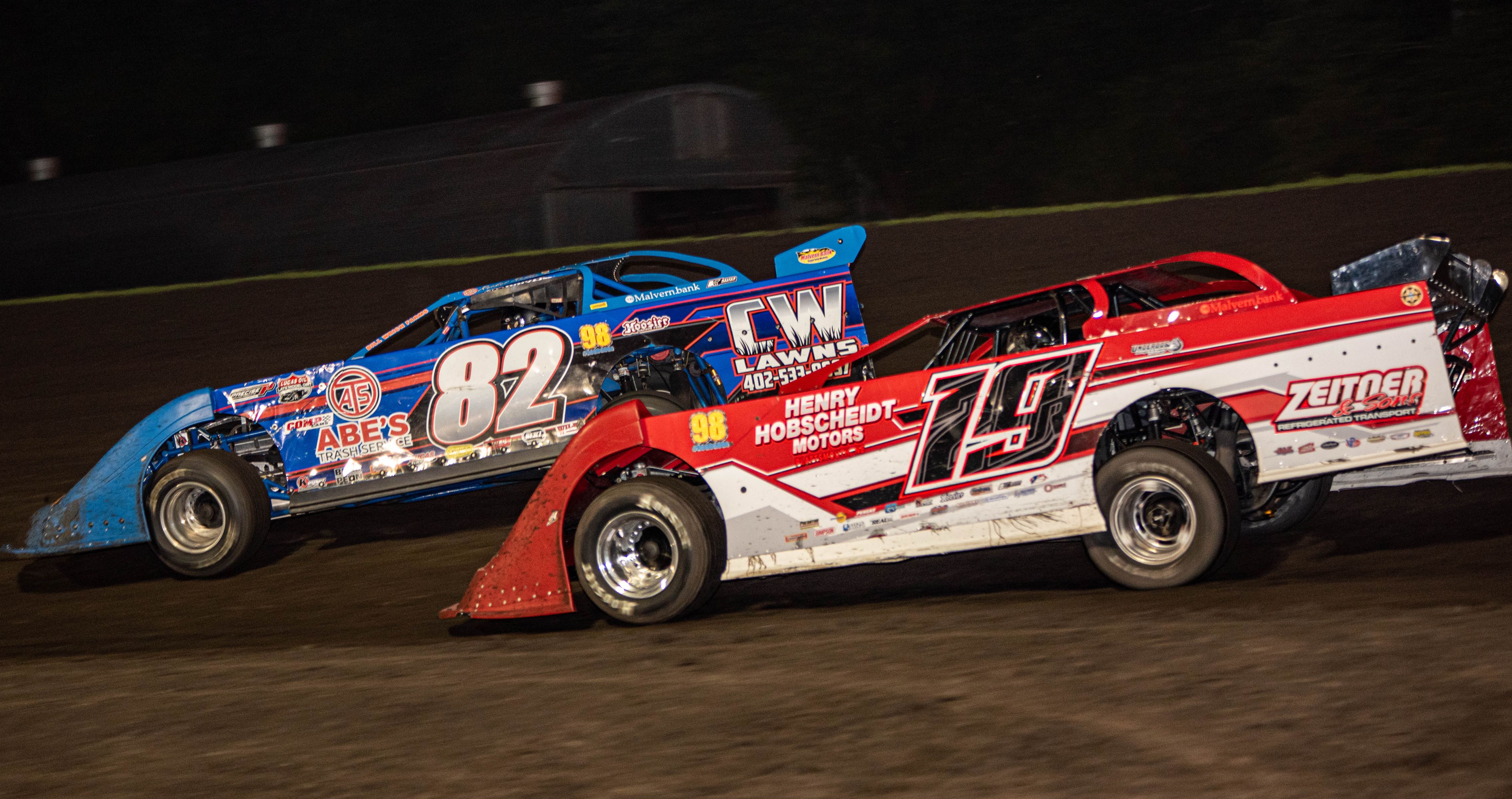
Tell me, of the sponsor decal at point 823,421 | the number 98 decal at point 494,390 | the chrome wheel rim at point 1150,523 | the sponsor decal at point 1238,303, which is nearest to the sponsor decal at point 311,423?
the number 98 decal at point 494,390

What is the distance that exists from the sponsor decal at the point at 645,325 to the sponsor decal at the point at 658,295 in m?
0.12

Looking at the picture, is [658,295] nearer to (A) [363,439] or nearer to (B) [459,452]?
(B) [459,452]

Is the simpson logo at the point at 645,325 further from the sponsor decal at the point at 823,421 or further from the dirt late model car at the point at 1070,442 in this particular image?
the sponsor decal at the point at 823,421

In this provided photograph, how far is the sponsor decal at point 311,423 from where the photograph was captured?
26.6 ft

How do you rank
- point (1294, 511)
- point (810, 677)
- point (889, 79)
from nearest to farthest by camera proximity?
1. point (810, 677)
2. point (1294, 511)
3. point (889, 79)

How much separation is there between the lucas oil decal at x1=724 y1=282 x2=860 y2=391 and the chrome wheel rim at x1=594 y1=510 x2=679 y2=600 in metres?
2.56

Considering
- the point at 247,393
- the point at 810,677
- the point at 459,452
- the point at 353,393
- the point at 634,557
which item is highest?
the point at 247,393

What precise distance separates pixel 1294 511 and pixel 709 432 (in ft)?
10.0

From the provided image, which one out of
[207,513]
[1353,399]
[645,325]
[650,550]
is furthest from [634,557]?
[207,513]

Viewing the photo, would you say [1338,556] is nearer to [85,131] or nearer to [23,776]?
[23,776]

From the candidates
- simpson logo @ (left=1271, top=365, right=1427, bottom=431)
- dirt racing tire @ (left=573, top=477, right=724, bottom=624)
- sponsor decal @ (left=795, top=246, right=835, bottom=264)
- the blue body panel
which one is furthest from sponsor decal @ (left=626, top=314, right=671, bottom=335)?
simpson logo @ (left=1271, top=365, right=1427, bottom=431)

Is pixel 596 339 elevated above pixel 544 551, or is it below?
above

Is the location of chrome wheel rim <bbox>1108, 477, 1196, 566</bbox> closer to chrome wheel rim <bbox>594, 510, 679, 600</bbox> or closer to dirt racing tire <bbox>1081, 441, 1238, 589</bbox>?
dirt racing tire <bbox>1081, 441, 1238, 589</bbox>

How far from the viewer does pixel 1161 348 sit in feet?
17.8
